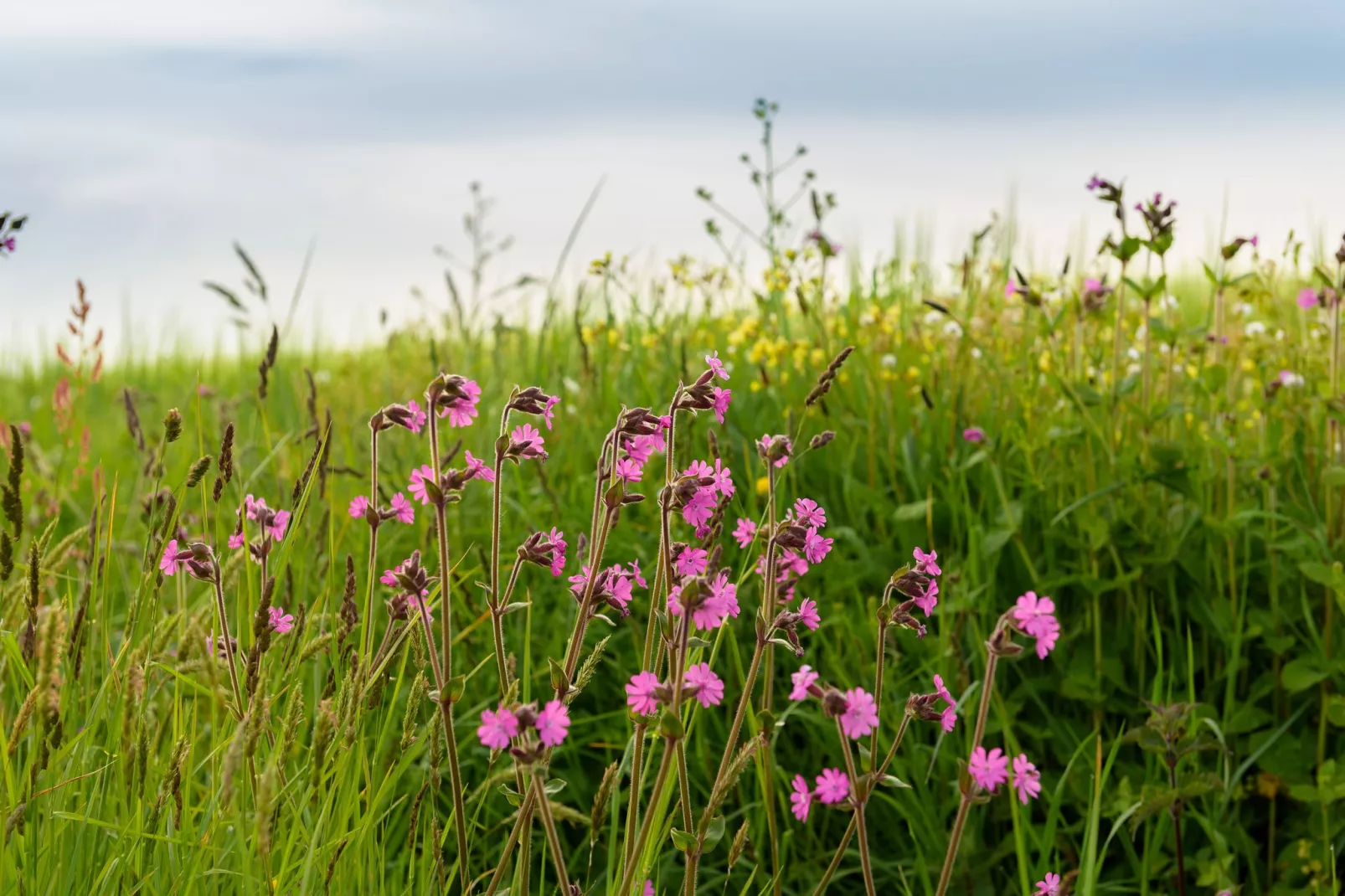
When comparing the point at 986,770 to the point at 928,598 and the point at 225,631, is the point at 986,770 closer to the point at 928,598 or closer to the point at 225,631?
the point at 928,598

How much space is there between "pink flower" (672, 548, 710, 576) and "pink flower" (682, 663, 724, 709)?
209 millimetres

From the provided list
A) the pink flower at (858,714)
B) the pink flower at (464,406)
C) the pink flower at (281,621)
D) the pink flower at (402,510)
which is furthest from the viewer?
the pink flower at (281,621)

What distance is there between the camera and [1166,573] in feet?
10.9

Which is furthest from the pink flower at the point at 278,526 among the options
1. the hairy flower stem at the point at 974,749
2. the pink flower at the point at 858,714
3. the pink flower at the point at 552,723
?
the hairy flower stem at the point at 974,749

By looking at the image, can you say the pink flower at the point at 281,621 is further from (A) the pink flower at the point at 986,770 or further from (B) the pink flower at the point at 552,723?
(A) the pink flower at the point at 986,770

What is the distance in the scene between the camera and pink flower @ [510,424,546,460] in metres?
1.72

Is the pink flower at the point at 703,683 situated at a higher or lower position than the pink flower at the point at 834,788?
higher

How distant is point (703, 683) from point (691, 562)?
0.28 m

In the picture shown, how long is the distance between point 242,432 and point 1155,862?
5076mm

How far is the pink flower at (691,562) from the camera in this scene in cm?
176

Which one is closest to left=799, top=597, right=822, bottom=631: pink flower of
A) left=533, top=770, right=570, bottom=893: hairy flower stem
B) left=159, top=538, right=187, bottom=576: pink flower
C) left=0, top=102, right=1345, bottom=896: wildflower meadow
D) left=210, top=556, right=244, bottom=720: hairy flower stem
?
left=0, top=102, right=1345, bottom=896: wildflower meadow

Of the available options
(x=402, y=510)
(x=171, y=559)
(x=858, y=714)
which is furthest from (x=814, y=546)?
(x=171, y=559)

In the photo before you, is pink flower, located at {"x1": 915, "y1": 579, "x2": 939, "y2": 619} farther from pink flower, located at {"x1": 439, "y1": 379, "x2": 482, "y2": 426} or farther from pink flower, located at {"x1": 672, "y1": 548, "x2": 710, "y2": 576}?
pink flower, located at {"x1": 439, "y1": 379, "x2": 482, "y2": 426}

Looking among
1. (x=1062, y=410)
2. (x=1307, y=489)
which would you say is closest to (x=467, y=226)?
(x=1062, y=410)
